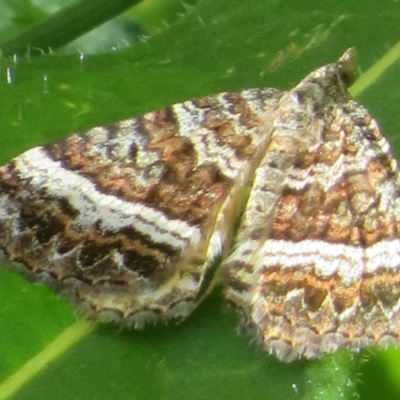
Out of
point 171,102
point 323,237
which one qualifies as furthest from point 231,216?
point 171,102

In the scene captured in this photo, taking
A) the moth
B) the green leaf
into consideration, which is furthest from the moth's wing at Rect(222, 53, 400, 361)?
the green leaf

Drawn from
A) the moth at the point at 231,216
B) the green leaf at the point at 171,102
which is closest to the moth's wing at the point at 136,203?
the moth at the point at 231,216

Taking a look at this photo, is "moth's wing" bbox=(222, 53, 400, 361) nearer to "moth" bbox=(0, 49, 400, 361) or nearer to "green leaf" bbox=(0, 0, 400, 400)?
"moth" bbox=(0, 49, 400, 361)

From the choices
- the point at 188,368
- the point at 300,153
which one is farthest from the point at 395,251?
the point at 188,368

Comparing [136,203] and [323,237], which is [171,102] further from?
[323,237]

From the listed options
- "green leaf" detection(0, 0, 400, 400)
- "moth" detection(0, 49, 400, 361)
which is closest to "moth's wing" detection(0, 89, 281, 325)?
"moth" detection(0, 49, 400, 361)
